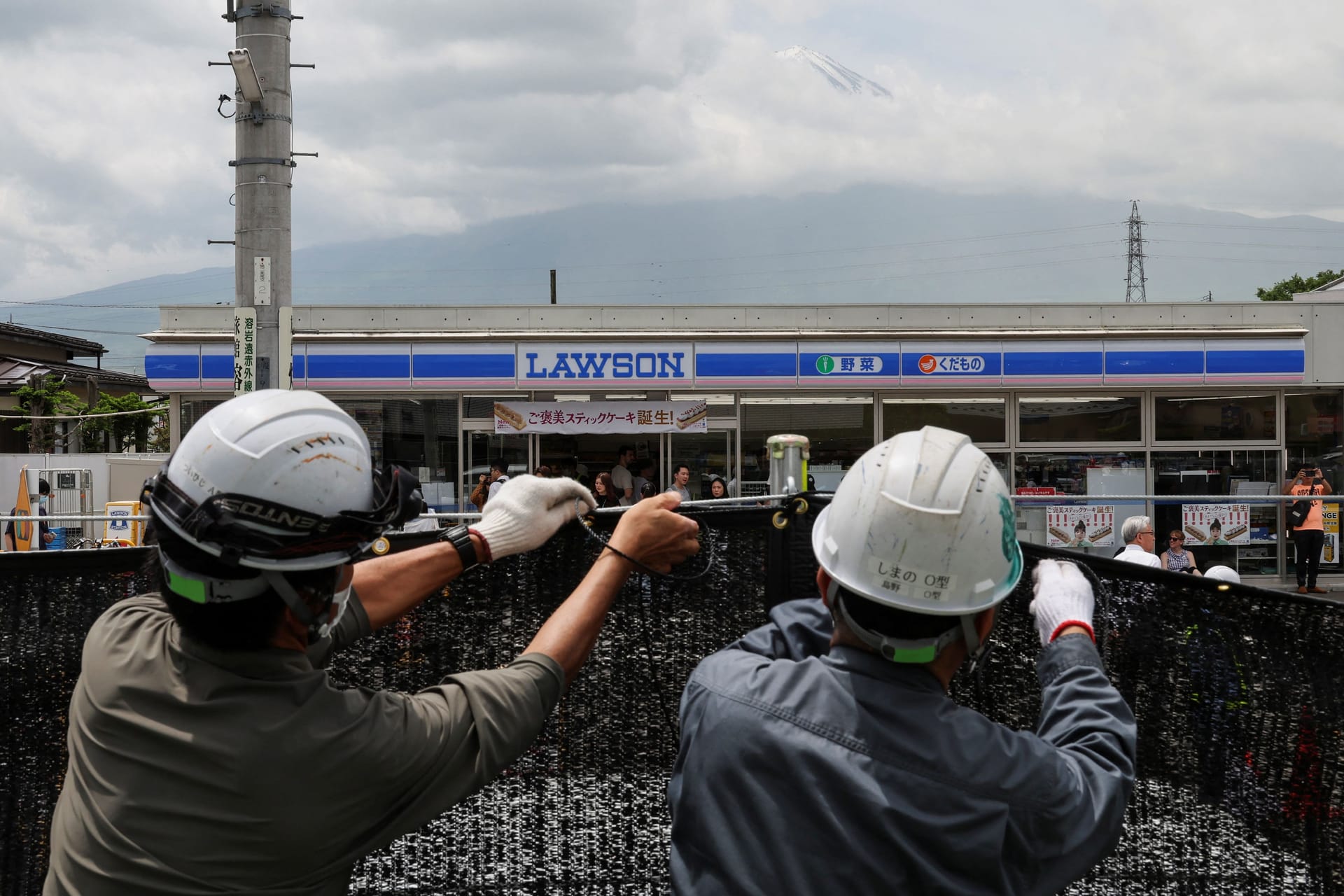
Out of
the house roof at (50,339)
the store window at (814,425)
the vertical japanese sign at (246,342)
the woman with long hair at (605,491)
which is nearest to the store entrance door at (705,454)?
the store window at (814,425)

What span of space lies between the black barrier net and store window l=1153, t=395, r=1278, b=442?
1500 cm

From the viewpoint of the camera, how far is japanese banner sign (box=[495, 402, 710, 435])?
52.3 feet

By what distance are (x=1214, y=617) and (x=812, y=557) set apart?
905mm

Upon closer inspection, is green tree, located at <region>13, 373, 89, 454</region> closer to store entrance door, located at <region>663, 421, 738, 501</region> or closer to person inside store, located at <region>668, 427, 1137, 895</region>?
store entrance door, located at <region>663, 421, 738, 501</region>

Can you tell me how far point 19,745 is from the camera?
266 centimetres

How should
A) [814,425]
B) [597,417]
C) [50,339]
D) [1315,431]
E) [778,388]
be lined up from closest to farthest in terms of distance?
1. [597,417]
2. [778,388]
3. [814,425]
4. [1315,431]
5. [50,339]

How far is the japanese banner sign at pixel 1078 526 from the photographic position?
1254cm

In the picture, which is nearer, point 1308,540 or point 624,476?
point 1308,540

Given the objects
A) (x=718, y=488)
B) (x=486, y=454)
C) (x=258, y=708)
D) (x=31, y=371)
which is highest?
(x=31, y=371)

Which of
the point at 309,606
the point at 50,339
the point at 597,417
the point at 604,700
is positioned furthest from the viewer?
the point at 50,339

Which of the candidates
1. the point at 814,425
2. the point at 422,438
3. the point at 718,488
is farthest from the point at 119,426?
the point at 718,488

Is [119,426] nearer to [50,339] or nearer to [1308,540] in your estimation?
[50,339]

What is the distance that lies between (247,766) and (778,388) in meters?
14.9

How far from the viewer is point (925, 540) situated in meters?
Answer: 1.64
